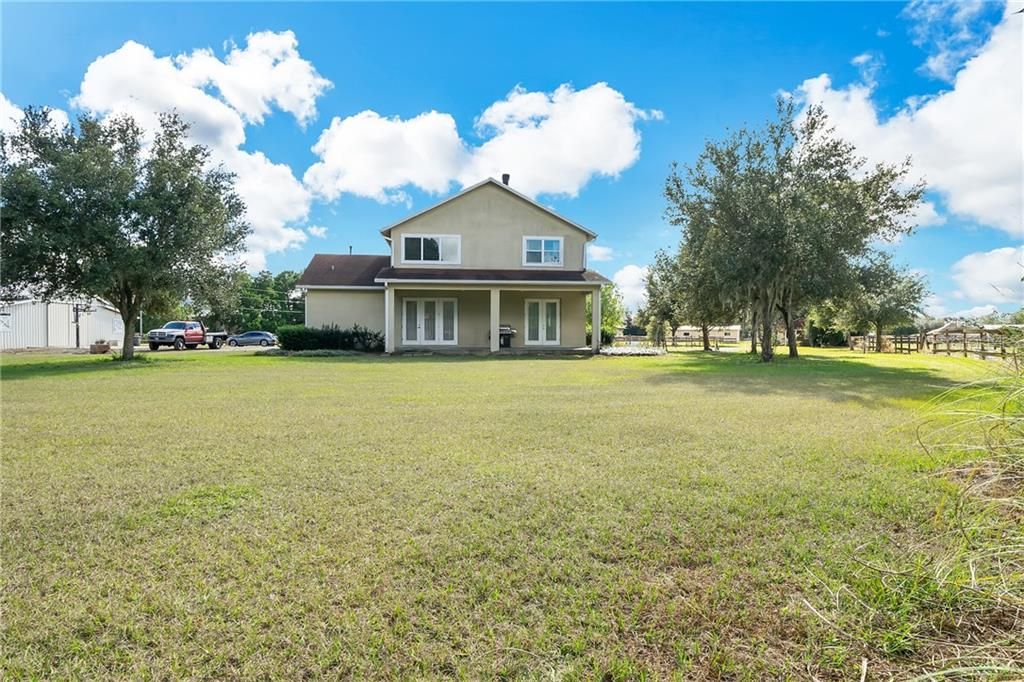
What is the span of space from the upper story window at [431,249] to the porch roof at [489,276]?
0.45m

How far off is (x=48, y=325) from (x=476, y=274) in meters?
30.4

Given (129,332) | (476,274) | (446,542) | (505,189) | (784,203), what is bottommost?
(446,542)

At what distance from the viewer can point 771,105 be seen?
17.3 metres

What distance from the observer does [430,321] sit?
890 inches

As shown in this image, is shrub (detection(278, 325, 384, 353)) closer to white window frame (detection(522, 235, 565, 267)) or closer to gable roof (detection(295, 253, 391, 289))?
gable roof (detection(295, 253, 391, 289))

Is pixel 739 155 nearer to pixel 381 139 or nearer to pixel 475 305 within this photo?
pixel 475 305

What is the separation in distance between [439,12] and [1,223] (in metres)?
15.1

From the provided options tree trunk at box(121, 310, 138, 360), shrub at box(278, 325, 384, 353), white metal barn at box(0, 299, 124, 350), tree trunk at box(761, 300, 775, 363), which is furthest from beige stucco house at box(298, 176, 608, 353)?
white metal barn at box(0, 299, 124, 350)

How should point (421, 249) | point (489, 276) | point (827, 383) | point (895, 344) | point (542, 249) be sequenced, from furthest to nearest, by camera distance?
point (895, 344), point (542, 249), point (421, 249), point (489, 276), point (827, 383)

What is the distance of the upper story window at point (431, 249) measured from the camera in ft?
73.5

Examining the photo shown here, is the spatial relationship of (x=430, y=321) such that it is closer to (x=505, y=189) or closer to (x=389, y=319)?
(x=389, y=319)

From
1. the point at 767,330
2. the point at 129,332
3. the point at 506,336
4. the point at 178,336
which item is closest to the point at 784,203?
the point at 767,330

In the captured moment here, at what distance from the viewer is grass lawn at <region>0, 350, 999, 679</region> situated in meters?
2.14

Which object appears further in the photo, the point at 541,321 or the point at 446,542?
the point at 541,321
